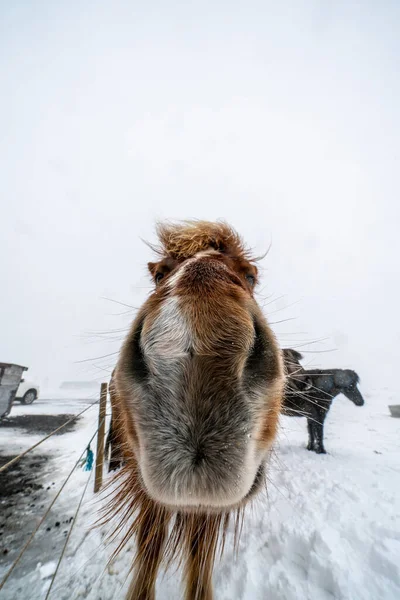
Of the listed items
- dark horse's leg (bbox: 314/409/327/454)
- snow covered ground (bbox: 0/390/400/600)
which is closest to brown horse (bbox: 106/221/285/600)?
snow covered ground (bbox: 0/390/400/600)

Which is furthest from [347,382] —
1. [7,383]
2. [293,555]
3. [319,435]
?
[7,383]

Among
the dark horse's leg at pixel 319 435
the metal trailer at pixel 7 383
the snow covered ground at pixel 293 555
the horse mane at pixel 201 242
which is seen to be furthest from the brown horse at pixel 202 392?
the metal trailer at pixel 7 383

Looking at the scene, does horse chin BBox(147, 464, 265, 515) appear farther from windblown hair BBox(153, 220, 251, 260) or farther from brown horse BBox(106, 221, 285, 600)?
windblown hair BBox(153, 220, 251, 260)

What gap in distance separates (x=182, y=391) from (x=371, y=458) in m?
7.26

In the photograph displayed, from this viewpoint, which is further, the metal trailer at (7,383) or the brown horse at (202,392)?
the metal trailer at (7,383)

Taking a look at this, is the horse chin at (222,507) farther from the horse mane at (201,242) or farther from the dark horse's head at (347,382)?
the dark horse's head at (347,382)

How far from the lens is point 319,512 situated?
128 inches

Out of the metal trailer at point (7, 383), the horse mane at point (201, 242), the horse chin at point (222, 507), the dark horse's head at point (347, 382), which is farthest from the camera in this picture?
the metal trailer at point (7, 383)

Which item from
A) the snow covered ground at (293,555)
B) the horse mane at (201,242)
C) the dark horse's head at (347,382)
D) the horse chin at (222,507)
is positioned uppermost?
the horse mane at (201,242)

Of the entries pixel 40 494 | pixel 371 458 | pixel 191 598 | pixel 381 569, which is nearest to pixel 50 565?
pixel 191 598

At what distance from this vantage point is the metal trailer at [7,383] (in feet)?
27.8

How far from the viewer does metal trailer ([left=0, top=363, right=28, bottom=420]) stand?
8477 mm

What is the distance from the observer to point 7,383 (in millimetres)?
8641

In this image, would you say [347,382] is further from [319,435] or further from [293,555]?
[293,555]
